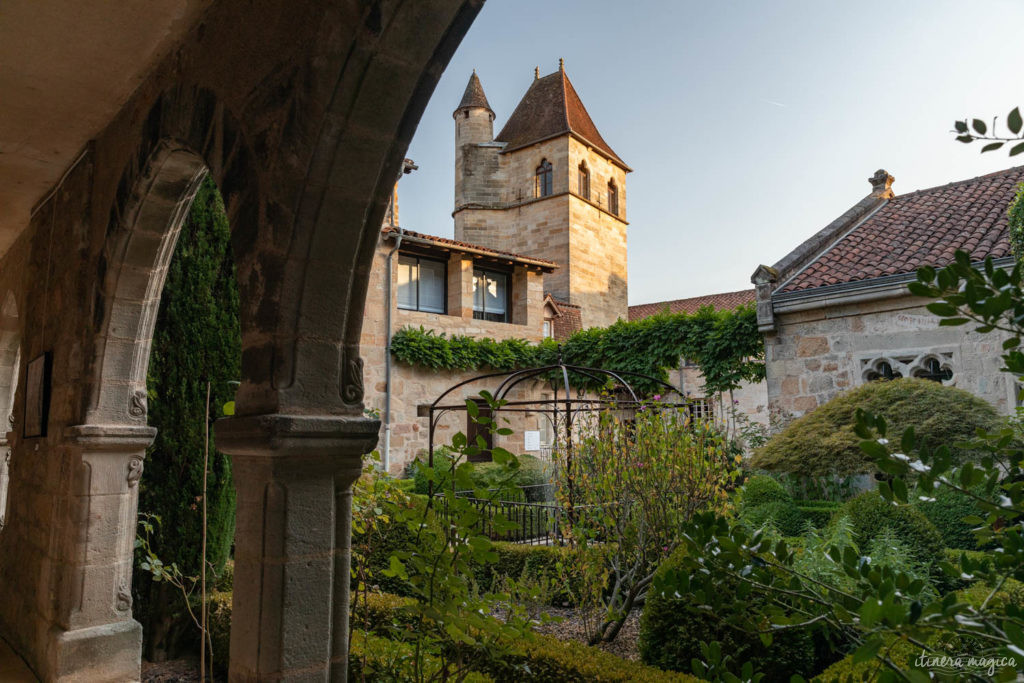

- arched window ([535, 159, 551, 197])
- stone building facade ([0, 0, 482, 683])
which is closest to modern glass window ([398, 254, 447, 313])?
arched window ([535, 159, 551, 197])

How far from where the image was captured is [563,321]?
18594 mm

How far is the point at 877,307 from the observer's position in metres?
8.26

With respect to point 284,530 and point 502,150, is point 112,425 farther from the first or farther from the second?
point 502,150

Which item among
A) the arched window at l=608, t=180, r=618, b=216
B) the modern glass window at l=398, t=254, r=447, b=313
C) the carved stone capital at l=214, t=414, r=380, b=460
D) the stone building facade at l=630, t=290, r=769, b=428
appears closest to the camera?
the carved stone capital at l=214, t=414, r=380, b=460

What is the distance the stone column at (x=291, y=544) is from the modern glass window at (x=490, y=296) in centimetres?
1186

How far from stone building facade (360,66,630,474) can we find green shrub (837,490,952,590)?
28.0 feet

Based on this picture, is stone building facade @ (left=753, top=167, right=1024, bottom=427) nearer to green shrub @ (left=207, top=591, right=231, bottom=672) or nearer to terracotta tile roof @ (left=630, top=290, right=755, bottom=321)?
green shrub @ (left=207, top=591, right=231, bottom=672)

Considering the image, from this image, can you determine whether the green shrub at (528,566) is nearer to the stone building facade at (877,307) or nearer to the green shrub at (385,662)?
the green shrub at (385,662)

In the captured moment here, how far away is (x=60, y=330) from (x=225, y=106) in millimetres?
2671

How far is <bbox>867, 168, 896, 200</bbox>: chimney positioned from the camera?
1084cm

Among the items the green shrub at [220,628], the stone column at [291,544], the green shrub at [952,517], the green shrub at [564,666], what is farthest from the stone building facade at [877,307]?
the stone column at [291,544]

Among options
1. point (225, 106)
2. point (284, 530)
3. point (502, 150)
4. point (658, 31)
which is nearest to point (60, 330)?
point (225, 106)

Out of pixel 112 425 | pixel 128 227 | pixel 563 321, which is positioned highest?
pixel 563 321

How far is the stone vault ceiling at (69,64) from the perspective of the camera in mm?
2557
